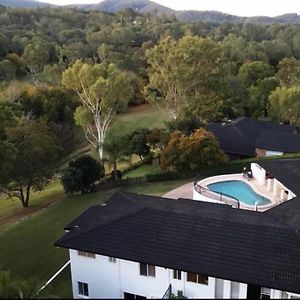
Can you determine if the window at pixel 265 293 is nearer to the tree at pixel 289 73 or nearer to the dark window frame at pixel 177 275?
the dark window frame at pixel 177 275

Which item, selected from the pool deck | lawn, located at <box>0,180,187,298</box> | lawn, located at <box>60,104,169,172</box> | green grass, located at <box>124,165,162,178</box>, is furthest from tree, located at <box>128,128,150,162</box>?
the pool deck

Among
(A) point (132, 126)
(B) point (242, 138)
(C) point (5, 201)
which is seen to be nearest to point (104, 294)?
(C) point (5, 201)

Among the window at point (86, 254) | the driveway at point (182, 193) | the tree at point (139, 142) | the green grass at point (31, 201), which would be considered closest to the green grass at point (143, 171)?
the tree at point (139, 142)

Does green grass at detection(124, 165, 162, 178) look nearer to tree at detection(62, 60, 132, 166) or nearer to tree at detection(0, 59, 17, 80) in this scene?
tree at detection(62, 60, 132, 166)

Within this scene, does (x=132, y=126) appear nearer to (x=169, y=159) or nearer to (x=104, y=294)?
(x=169, y=159)

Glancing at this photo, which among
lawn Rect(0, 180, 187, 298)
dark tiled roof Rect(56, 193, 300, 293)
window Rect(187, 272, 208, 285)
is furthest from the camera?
lawn Rect(0, 180, 187, 298)

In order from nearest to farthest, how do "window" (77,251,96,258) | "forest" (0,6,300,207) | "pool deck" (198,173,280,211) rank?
"window" (77,251,96,258)
"pool deck" (198,173,280,211)
"forest" (0,6,300,207)
